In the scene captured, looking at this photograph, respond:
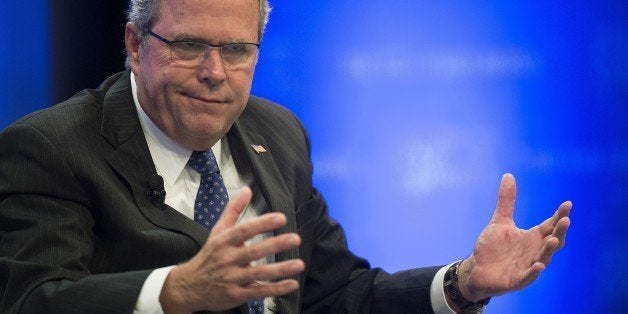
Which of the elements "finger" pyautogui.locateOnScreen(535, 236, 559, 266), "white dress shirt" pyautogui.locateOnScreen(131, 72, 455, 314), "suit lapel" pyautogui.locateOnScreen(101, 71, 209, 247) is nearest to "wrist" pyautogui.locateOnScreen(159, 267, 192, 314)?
"suit lapel" pyautogui.locateOnScreen(101, 71, 209, 247)

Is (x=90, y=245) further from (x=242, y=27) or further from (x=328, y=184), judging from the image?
(x=328, y=184)

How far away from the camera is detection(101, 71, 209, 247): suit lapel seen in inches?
86.2

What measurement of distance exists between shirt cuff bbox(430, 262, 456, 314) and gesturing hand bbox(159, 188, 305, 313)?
0.66 metres

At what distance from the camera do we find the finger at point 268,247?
5.76ft

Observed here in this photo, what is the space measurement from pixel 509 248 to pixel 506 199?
0.11m

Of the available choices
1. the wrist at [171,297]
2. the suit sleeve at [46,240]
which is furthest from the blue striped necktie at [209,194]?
the wrist at [171,297]

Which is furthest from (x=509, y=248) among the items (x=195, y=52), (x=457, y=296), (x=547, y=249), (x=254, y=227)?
(x=195, y=52)

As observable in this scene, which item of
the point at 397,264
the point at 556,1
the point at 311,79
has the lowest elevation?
the point at 397,264

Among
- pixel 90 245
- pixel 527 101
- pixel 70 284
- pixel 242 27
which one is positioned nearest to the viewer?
pixel 70 284

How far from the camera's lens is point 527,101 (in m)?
3.37

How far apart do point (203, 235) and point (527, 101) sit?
1.53m

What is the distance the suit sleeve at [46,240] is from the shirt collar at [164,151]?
0.23m

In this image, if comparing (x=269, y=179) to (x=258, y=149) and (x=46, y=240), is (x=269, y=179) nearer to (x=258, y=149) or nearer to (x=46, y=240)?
(x=258, y=149)

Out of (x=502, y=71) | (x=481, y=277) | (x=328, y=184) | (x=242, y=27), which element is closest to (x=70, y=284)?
(x=242, y=27)
